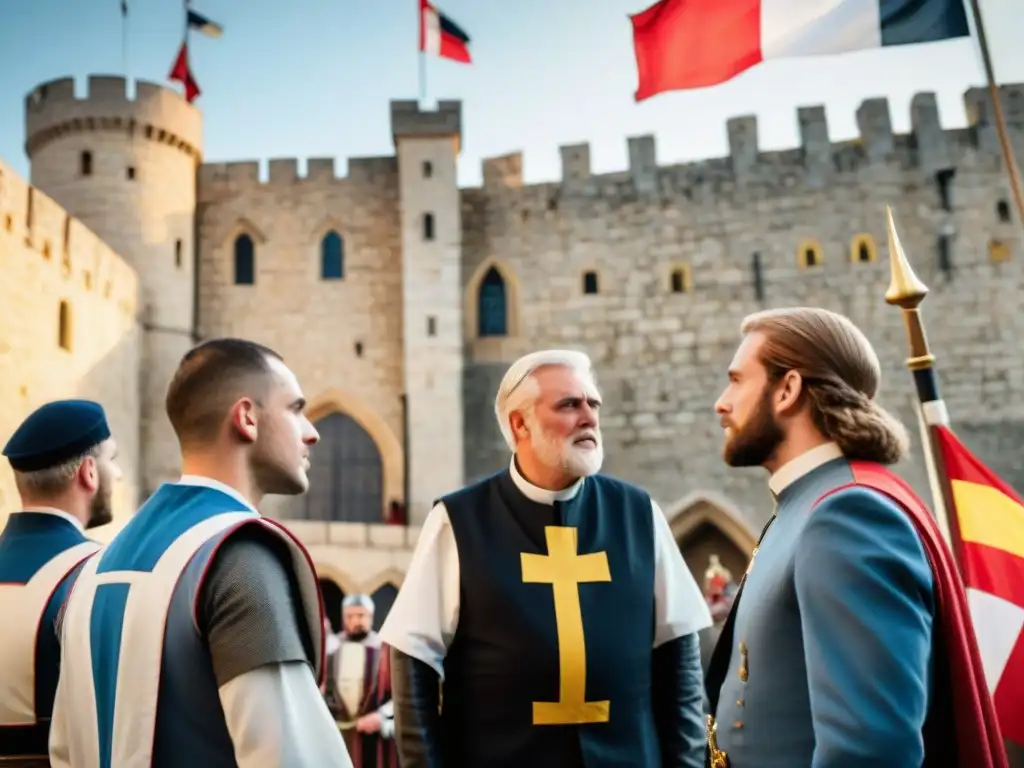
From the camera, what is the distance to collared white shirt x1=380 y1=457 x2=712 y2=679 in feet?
8.32

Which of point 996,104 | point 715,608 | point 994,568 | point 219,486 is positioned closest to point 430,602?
point 219,486

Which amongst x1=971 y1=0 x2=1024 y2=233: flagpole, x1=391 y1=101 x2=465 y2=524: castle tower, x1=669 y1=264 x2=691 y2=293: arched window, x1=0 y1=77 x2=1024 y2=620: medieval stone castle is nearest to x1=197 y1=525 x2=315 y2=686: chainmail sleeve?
x1=971 y1=0 x2=1024 y2=233: flagpole

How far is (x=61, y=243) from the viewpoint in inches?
460

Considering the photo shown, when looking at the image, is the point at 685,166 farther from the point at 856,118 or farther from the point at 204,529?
the point at 204,529

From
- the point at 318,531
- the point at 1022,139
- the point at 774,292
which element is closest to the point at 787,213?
the point at 774,292

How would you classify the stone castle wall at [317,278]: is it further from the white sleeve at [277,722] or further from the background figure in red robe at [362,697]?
the white sleeve at [277,722]

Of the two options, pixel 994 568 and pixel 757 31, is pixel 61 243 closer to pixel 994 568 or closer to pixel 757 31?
pixel 757 31

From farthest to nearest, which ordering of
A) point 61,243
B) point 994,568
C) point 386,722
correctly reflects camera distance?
point 61,243
point 386,722
point 994,568

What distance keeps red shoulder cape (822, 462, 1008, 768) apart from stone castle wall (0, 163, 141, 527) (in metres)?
9.90

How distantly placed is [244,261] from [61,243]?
4.78 metres

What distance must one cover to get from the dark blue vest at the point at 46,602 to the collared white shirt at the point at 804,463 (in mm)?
1953

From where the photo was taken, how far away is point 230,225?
16.2 meters

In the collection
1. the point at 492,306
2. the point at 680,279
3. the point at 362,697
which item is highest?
the point at 680,279

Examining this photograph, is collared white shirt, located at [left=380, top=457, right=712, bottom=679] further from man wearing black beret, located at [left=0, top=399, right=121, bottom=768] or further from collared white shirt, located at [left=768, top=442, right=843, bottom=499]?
man wearing black beret, located at [left=0, top=399, right=121, bottom=768]
